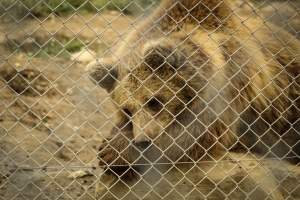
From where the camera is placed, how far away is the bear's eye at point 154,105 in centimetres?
521

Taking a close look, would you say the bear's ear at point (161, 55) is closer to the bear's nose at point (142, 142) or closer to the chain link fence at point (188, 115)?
the chain link fence at point (188, 115)

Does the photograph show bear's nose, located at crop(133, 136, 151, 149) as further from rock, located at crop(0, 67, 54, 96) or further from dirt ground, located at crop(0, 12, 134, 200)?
rock, located at crop(0, 67, 54, 96)

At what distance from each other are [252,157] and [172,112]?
27.2 inches

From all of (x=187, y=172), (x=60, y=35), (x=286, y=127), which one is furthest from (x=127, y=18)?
(x=187, y=172)

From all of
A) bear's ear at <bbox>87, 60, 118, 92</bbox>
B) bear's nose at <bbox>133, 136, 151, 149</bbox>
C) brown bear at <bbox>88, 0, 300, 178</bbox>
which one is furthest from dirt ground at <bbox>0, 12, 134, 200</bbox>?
bear's nose at <bbox>133, 136, 151, 149</bbox>

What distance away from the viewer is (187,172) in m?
4.99

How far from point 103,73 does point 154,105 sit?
1.48ft

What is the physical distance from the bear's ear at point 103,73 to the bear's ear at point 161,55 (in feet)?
1.00

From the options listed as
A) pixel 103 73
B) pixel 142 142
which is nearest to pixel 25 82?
pixel 103 73

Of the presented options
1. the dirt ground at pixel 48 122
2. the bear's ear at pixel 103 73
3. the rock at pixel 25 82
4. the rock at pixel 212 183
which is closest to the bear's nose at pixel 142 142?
the rock at pixel 212 183

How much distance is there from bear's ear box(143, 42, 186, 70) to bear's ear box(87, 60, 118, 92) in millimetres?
306

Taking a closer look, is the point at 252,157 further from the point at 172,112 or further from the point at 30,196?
the point at 30,196

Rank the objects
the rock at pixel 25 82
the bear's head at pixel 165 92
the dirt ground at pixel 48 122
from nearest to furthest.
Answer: the bear's head at pixel 165 92, the dirt ground at pixel 48 122, the rock at pixel 25 82

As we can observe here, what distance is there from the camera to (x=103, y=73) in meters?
5.22
